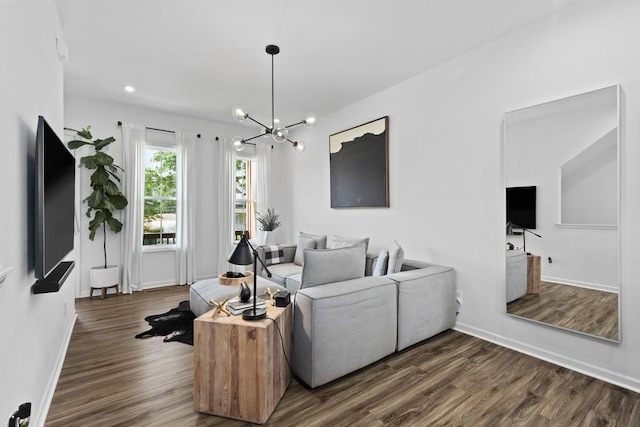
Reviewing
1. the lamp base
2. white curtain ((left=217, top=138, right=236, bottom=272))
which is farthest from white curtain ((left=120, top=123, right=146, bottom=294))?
the lamp base

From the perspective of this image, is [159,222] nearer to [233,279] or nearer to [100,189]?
[100,189]

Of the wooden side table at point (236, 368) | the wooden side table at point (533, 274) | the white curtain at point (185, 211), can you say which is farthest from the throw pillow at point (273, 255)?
the wooden side table at point (533, 274)

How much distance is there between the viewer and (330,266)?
263 centimetres

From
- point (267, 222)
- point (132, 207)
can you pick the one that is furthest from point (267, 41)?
point (267, 222)

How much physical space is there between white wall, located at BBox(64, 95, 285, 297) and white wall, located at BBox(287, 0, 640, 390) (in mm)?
2688

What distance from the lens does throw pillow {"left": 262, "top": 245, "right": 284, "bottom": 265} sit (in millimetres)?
4621

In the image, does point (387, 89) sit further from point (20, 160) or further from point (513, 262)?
point (20, 160)

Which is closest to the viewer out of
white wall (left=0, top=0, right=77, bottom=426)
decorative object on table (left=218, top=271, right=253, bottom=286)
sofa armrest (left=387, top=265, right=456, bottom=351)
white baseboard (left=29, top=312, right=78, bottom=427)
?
white wall (left=0, top=0, right=77, bottom=426)

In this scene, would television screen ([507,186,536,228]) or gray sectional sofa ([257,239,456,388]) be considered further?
television screen ([507,186,536,228])

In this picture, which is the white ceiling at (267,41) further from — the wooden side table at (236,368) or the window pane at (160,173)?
the wooden side table at (236,368)

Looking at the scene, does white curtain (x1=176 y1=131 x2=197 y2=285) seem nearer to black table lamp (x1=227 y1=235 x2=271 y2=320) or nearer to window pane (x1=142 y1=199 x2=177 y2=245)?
window pane (x1=142 y1=199 x2=177 y2=245)

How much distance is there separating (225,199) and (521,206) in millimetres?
4581

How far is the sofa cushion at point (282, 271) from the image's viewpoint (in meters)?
3.97

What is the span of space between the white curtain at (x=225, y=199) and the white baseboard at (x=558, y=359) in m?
4.03
